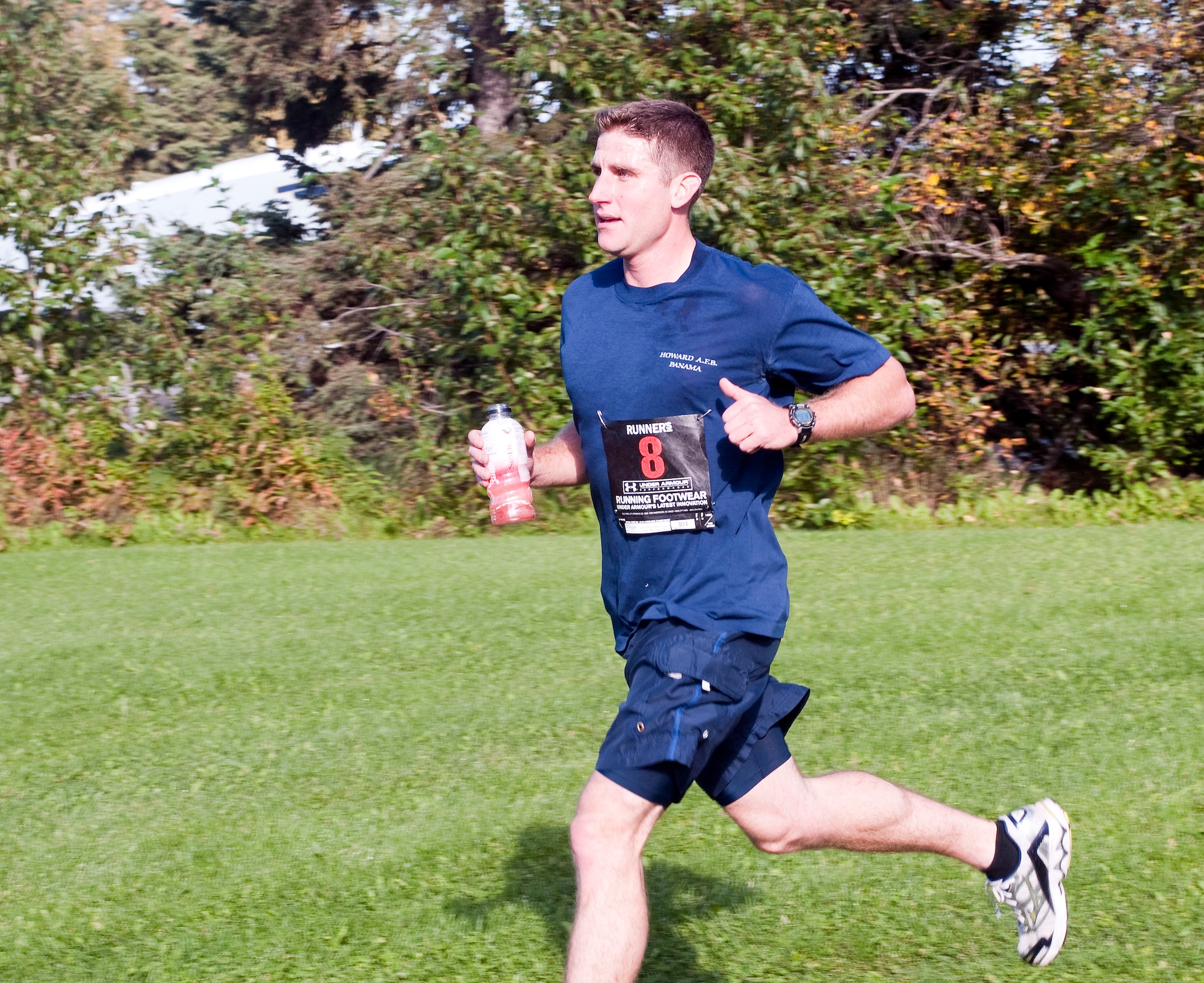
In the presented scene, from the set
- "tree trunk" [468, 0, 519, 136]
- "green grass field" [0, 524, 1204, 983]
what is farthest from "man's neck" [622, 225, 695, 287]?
"tree trunk" [468, 0, 519, 136]

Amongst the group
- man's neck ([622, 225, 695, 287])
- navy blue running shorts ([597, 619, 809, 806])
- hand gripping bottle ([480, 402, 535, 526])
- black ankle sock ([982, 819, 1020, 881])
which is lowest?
black ankle sock ([982, 819, 1020, 881])

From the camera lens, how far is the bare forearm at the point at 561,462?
142 inches

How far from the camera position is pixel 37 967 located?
381 cm

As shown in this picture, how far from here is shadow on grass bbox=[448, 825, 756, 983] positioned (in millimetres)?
3791

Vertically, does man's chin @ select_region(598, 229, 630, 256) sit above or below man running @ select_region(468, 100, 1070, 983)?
above

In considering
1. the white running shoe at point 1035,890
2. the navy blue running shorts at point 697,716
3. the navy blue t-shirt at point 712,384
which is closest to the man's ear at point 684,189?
the navy blue t-shirt at point 712,384

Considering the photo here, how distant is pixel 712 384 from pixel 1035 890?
1.47 meters

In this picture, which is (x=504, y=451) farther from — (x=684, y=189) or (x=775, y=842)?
(x=775, y=842)

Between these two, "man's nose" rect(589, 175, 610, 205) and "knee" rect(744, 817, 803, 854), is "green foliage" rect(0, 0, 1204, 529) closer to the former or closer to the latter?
"man's nose" rect(589, 175, 610, 205)

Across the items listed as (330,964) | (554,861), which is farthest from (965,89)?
(330,964)

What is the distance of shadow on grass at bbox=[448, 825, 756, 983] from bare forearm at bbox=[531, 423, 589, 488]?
3.61 feet

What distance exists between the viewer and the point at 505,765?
5270 millimetres

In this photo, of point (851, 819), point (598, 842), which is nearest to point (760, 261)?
point (851, 819)

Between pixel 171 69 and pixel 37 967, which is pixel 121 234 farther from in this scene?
pixel 171 69
